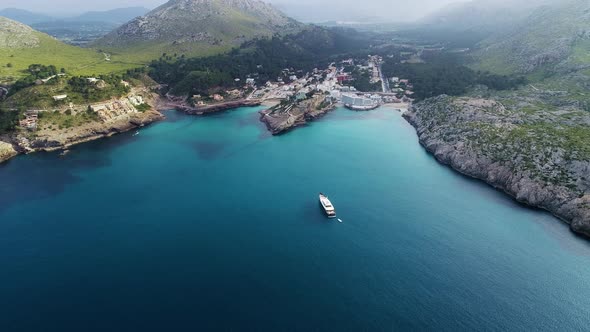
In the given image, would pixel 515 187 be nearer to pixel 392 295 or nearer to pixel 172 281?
pixel 392 295

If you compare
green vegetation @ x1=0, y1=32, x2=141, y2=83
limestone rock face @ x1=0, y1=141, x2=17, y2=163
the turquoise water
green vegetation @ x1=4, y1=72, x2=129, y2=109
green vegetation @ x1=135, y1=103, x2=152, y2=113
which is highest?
green vegetation @ x1=0, y1=32, x2=141, y2=83

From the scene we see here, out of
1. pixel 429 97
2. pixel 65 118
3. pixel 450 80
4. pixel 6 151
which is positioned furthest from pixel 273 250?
pixel 450 80

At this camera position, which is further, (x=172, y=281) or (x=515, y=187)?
(x=515, y=187)

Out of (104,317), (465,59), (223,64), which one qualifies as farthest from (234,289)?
(465,59)

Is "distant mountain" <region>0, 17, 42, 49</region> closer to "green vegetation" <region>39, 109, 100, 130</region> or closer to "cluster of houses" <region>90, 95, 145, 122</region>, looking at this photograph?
"cluster of houses" <region>90, 95, 145, 122</region>

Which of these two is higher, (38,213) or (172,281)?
(38,213)

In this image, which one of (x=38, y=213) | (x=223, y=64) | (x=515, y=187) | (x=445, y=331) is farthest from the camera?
(x=223, y=64)

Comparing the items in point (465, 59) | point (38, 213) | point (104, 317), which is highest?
point (465, 59)

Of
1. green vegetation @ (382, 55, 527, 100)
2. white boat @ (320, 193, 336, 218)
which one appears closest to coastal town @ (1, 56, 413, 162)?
green vegetation @ (382, 55, 527, 100)
